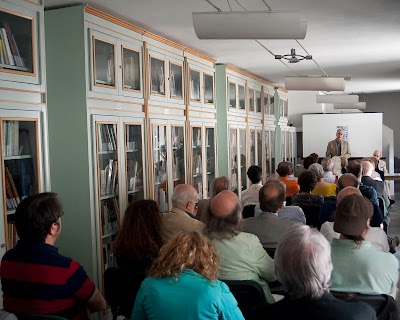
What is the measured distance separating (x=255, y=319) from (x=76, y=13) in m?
3.26

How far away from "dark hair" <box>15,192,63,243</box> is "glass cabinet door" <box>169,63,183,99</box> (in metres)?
3.70

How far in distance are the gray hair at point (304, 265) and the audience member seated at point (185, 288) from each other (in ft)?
1.03

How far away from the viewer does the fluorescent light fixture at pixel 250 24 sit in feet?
11.9

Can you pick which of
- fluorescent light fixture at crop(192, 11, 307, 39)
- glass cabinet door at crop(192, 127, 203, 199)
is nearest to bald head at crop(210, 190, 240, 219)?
fluorescent light fixture at crop(192, 11, 307, 39)

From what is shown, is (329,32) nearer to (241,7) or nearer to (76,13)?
(241,7)

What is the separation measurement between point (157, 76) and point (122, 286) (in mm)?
3238

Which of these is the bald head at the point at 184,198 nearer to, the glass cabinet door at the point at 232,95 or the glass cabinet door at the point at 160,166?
the glass cabinet door at the point at 160,166

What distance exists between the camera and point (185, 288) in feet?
6.70

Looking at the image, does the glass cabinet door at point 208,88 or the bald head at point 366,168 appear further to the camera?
the glass cabinet door at point 208,88

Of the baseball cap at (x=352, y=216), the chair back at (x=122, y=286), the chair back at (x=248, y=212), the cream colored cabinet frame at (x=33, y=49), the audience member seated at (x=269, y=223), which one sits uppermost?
the cream colored cabinet frame at (x=33, y=49)

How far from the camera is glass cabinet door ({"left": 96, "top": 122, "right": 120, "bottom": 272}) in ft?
15.0

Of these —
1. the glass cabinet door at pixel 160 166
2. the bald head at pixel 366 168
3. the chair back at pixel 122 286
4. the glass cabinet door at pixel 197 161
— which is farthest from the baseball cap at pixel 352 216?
the glass cabinet door at pixel 197 161

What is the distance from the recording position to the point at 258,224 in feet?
12.0

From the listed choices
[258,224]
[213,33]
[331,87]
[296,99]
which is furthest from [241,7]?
[296,99]
